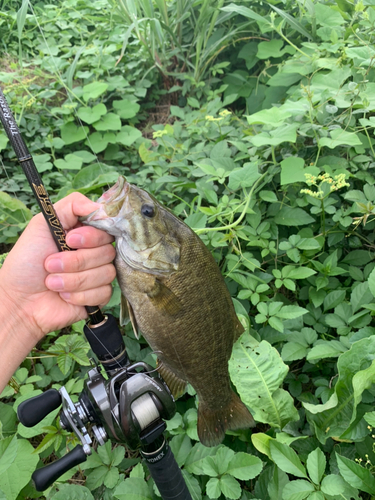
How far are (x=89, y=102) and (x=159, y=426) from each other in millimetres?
3398

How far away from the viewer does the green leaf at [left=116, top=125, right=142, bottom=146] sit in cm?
330

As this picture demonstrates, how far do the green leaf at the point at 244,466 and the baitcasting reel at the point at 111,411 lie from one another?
0.48 metres

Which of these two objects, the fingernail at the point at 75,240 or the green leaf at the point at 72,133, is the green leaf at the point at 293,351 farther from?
the green leaf at the point at 72,133

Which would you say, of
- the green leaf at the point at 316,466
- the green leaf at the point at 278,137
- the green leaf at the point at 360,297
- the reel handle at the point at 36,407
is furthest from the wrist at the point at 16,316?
the green leaf at the point at 360,297

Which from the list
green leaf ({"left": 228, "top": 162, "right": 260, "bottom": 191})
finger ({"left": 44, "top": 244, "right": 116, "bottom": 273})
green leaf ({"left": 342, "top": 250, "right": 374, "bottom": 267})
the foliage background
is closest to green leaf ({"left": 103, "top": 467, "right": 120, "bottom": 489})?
the foliage background

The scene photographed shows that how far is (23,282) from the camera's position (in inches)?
61.3

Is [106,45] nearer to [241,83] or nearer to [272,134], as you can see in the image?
[241,83]

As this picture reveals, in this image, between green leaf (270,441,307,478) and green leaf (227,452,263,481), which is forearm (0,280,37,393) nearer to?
green leaf (227,452,263,481)

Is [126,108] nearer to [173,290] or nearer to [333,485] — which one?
[173,290]

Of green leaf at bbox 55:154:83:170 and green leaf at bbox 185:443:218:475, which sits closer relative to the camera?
green leaf at bbox 185:443:218:475

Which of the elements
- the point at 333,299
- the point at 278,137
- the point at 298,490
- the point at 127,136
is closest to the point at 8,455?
the point at 298,490

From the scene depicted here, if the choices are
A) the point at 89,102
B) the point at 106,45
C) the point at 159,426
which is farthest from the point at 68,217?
the point at 106,45

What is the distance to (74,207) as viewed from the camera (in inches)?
59.4

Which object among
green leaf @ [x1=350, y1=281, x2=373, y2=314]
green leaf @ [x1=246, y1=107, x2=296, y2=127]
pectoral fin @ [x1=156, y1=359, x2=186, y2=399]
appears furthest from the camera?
green leaf @ [x1=246, y1=107, x2=296, y2=127]
